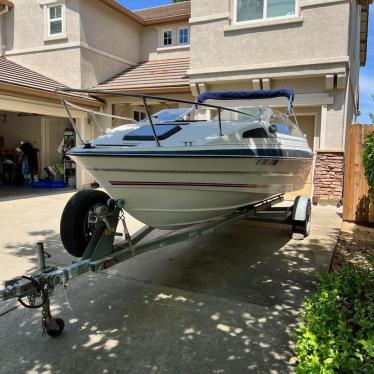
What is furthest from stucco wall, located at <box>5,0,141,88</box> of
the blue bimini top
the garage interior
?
the blue bimini top

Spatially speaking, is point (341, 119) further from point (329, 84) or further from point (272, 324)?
point (272, 324)

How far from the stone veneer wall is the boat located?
17.3ft

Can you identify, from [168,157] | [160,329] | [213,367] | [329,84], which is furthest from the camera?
[329,84]

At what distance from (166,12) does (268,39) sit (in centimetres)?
924

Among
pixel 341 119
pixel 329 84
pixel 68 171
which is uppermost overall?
pixel 329 84

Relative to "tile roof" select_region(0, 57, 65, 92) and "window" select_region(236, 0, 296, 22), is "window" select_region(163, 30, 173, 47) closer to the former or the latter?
"tile roof" select_region(0, 57, 65, 92)

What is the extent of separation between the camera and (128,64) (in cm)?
1533

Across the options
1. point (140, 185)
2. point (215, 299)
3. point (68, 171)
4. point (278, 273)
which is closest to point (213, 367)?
point (215, 299)

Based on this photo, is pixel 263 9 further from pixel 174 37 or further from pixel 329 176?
pixel 174 37

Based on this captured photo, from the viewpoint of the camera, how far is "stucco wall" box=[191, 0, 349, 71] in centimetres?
915

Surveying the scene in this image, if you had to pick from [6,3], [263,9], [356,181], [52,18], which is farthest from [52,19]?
[356,181]

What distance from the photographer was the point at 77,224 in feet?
12.0

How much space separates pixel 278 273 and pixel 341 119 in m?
6.31

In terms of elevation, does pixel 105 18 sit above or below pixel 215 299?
above
